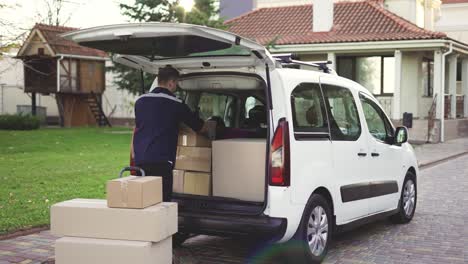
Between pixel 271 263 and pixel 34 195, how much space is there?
5145mm

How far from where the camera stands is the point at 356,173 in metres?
7.20

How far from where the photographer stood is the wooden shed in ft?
122

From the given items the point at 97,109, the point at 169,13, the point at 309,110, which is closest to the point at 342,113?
the point at 309,110

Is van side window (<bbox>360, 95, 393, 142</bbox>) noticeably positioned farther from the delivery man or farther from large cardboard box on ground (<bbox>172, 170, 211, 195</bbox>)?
the delivery man

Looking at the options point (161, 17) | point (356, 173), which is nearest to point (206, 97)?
point (356, 173)

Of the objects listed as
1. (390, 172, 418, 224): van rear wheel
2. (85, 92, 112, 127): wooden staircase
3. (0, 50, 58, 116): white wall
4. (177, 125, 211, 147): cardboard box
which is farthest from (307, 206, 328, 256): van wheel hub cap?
(0, 50, 58, 116): white wall

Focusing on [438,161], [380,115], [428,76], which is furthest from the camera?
[428,76]

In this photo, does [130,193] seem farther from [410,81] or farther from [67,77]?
[67,77]

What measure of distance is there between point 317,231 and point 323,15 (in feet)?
74.4

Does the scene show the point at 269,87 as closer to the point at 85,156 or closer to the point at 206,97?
the point at 206,97

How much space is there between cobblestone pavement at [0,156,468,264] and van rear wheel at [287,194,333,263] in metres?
0.33

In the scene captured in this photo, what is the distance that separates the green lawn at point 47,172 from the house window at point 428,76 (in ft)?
43.8

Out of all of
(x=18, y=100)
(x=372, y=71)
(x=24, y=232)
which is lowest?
(x=24, y=232)

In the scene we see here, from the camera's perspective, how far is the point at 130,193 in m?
5.24
